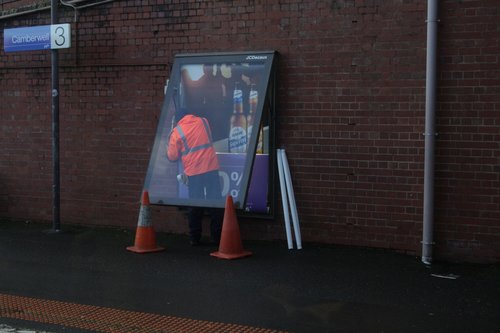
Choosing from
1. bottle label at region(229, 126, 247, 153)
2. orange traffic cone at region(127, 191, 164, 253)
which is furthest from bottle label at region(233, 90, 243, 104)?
orange traffic cone at region(127, 191, 164, 253)

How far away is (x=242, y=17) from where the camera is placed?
342 inches

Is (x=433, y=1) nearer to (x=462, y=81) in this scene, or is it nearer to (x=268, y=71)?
(x=462, y=81)

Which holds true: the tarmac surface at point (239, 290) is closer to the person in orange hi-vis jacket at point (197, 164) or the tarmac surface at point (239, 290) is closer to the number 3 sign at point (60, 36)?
the person in orange hi-vis jacket at point (197, 164)

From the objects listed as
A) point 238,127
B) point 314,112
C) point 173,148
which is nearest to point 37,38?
point 173,148

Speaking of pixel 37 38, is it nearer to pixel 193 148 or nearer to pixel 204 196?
pixel 193 148

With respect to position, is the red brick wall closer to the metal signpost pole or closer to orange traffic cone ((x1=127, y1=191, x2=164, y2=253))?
the metal signpost pole

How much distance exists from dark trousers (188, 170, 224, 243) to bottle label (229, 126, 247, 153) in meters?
0.43

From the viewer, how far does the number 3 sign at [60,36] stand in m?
9.15

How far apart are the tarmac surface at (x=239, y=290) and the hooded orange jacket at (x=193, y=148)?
1108 millimetres

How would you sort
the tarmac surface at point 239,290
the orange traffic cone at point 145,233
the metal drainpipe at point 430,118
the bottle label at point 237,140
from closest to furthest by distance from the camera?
the tarmac surface at point 239,290 < the metal drainpipe at point 430,118 < the orange traffic cone at point 145,233 < the bottle label at point 237,140

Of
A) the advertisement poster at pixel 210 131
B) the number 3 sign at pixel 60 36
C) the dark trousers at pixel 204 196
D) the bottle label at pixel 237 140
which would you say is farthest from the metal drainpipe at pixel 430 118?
the number 3 sign at pixel 60 36

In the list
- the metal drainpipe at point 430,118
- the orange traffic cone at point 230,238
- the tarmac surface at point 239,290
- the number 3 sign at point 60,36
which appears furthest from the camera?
the number 3 sign at point 60,36

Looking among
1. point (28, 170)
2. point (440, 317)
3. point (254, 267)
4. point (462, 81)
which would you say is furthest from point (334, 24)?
point (28, 170)

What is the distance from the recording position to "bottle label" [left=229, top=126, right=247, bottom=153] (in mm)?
8531
